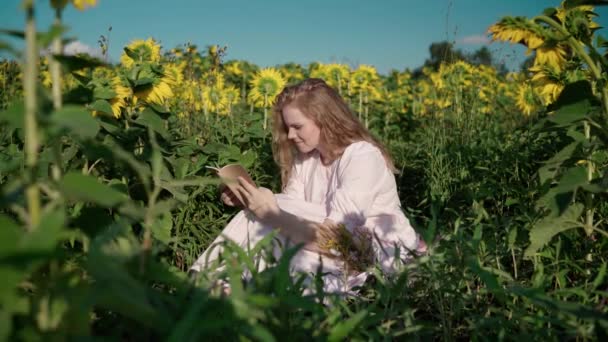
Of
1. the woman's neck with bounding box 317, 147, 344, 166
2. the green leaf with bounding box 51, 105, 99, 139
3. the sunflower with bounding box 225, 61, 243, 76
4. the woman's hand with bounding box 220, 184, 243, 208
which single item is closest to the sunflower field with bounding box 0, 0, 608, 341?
the green leaf with bounding box 51, 105, 99, 139

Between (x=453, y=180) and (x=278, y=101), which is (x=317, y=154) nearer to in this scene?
(x=278, y=101)

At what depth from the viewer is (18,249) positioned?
67cm

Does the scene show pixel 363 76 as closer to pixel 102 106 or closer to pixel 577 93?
pixel 102 106

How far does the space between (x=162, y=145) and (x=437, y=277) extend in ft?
4.15

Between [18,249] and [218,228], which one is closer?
[18,249]

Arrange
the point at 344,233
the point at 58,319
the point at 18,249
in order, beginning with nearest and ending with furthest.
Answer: the point at 18,249 → the point at 58,319 → the point at 344,233

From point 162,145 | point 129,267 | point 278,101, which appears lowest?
point 129,267

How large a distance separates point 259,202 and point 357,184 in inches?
14.4

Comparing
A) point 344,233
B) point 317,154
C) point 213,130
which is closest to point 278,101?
point 317,154

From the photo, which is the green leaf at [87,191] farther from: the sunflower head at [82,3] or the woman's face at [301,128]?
the woman's face at [301,128]

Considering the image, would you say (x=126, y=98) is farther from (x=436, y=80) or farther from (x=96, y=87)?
(x=436, y=80)

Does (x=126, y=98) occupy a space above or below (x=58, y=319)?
above

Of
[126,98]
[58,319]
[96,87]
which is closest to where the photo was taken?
[58,319]

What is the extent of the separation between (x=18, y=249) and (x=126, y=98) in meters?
1.50
